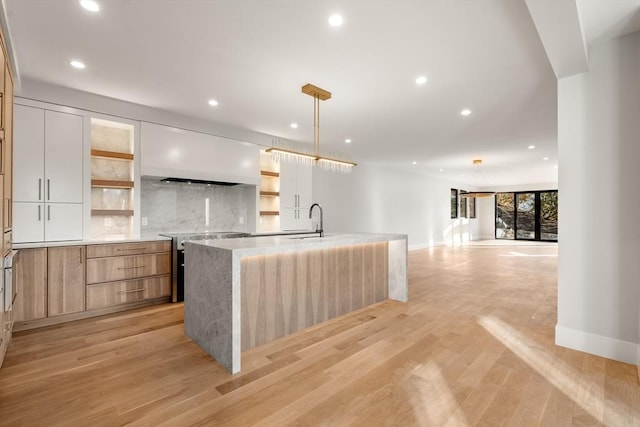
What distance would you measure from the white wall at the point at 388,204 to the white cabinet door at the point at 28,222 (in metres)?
4.84

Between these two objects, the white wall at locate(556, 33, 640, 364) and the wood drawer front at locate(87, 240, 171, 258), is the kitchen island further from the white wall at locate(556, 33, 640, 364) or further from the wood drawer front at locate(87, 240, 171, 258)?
the white wall at locate(556, 33, 640, 364)

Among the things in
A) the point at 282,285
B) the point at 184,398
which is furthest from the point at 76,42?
the point at 184,398

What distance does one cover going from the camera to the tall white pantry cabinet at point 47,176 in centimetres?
336

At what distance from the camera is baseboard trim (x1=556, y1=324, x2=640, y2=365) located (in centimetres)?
242

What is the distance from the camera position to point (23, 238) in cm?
335

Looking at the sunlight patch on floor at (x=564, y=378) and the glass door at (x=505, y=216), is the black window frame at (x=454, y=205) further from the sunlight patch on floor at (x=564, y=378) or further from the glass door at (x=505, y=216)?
the sunlight patch on floor at (x=564, y=378)

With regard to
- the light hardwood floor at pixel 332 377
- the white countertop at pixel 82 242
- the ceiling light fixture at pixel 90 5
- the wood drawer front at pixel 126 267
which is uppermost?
the ceiling light fixture at pixel 90 5

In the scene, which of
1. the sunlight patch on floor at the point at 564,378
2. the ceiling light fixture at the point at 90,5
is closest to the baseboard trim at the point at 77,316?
the ceiling light fixture at the point at 90,5

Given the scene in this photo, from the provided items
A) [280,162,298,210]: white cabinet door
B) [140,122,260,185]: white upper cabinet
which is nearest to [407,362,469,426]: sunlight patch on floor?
[140,122,260,185]: white upper cabinet

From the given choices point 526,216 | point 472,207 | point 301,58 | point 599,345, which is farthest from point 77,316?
point 526,216

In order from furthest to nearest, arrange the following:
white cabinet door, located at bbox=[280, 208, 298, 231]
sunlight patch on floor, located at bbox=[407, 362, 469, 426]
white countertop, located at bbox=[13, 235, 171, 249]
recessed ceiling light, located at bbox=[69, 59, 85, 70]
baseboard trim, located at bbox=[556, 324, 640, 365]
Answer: white cabinet door, located at bbox=[280, 208, 298, 231] < white countertop, located at bbox=[13, 235, 171, 249] < recessed ceiling light, located at bbox=[69, 59, 85, 70] < baseboard trim, located at bbox=[556, 324, 640, 365] < sunlight patch on floor, located at bbox=[407, 362, 469, 426]

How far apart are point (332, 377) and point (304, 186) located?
169 inches

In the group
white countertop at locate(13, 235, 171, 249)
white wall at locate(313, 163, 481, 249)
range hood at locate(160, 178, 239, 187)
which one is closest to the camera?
white countertop at locate(13, 235, 171, 249)

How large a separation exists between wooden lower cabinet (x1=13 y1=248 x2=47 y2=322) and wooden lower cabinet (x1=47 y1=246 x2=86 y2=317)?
0.05 metres
